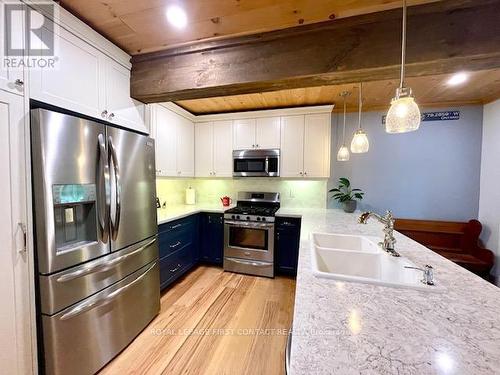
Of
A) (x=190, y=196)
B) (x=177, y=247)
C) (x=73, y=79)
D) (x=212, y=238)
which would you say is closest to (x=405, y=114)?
(x=73, y=79)

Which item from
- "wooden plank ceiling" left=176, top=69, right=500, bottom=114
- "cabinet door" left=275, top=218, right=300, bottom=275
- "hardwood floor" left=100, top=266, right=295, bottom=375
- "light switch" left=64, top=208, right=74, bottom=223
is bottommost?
"hardwood floor" left=100, top=266, right=295, bottom=375

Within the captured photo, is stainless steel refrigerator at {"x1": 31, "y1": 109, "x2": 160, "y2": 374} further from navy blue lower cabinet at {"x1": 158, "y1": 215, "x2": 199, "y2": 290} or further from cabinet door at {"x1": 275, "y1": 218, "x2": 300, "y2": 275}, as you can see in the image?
cabinet door at {"x1": 275, "y1": 218, "x2": 300, "y2": 275}

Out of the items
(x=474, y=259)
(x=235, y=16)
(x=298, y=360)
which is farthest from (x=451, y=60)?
(x=474, y=259)

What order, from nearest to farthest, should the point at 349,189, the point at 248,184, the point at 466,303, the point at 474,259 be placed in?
1. the point at 466,303
2. the point at 474,259
3. the point at 349,189
4. the point at 248,184

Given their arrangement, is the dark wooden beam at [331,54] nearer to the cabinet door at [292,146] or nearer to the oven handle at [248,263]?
the cabinet door at [292,146]

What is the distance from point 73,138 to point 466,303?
2186 millimetres

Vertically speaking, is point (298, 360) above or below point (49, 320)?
above

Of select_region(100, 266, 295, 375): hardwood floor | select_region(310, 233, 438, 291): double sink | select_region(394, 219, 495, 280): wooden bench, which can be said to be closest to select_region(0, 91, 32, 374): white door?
select_region(100, 266, 295, 375): hardwood floor

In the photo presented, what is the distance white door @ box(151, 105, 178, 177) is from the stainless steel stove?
104 centimetres

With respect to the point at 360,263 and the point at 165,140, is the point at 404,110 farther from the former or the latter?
the point at 165,140

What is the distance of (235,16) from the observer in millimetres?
1385

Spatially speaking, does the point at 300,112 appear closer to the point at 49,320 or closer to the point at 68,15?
the point at 68,15

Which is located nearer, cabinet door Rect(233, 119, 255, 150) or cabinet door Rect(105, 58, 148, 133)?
cabinet door Rect(105, 58, 148, 133)

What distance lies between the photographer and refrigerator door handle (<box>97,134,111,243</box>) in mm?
1482
